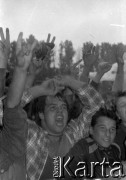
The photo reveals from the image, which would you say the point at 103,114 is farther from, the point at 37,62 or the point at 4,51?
the point at 4,51

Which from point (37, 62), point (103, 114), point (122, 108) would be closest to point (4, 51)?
point (37, 62)

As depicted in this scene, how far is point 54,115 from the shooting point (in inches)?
44.0

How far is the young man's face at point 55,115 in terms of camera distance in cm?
110

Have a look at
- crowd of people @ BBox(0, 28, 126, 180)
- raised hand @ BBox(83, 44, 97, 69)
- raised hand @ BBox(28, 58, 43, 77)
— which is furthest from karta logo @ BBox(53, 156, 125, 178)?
raised hand @ BBox(83, 44, 97, 69)

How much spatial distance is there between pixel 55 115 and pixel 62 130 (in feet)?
0.21

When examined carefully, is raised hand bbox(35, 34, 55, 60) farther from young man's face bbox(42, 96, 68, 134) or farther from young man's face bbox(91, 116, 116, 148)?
young man's face bbox(91, 116, 116, 148)

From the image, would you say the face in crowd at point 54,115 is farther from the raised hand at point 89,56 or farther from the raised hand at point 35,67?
the raised hand at point 89,56

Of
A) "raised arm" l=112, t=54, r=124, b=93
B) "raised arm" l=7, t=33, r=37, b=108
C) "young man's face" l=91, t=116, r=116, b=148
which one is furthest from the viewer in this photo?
"raised arm" l=112, t=54, r=124, b=93

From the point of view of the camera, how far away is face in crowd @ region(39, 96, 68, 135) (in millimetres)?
1103

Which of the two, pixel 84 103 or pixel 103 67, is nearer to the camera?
pixel 84 103

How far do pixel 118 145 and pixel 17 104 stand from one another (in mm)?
581

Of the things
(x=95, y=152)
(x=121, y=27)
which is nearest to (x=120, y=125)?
(x=95, y=152)

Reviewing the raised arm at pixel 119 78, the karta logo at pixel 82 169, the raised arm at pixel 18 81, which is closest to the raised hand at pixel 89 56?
the raised arm at pixel 119 78

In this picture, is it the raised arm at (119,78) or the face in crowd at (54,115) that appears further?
the raised arm at (119,78)
